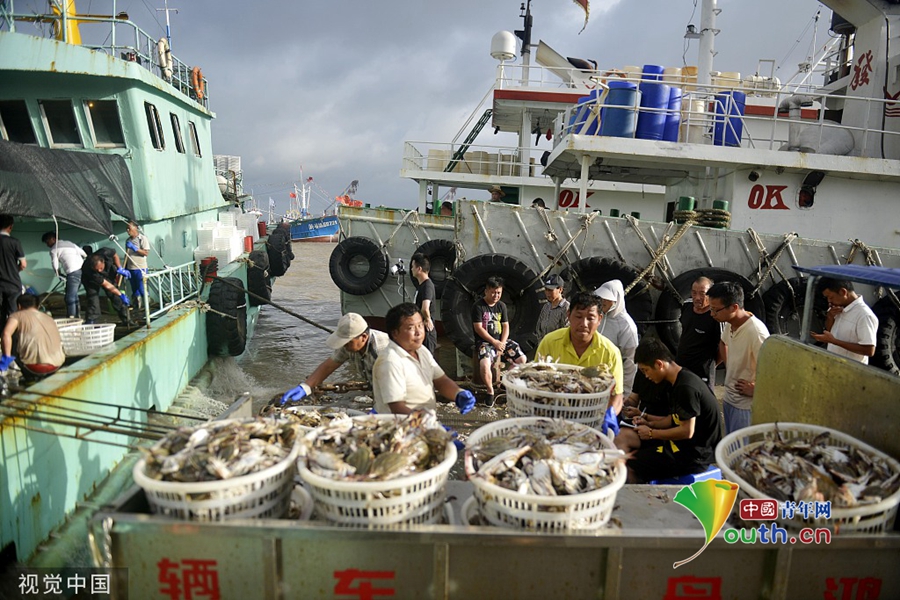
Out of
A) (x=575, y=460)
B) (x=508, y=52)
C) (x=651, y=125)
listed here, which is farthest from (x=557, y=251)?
(x=508, y=52)

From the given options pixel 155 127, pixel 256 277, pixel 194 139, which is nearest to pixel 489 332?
pixel 256 277

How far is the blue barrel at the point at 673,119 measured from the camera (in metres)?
9.20

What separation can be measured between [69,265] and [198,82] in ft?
22.6

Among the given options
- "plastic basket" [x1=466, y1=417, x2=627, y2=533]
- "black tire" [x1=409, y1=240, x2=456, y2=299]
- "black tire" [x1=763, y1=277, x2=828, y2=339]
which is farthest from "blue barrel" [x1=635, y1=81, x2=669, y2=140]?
"plastic basket" [x1=466, y1=417, x2=627, y2=533]

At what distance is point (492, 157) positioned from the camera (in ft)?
52.2

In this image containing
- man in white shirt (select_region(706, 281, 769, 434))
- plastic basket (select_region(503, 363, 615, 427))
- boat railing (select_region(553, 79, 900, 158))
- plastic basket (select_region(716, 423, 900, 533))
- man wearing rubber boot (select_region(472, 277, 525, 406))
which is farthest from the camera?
boat railing (select_region(553, 79, 900, 158))

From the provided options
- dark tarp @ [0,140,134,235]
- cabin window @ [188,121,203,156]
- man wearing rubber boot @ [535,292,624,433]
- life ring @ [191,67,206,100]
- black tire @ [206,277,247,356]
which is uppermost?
life ring @ [191,67,206,100]

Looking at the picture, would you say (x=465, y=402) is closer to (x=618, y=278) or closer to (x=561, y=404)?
(x=561, y=404)

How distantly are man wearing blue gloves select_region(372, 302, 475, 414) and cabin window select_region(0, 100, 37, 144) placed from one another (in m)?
7.63

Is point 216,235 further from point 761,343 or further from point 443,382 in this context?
point 761,343

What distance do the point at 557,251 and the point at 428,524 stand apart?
268 inches

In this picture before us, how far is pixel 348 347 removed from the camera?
12.8 feet

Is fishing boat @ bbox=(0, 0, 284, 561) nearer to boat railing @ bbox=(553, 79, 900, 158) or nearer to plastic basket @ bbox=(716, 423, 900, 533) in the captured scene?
plastic basket @ bbox=(716, 423, 900, 533)

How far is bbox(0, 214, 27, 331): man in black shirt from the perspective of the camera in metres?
5.57
